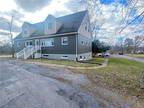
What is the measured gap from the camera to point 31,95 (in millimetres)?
5121

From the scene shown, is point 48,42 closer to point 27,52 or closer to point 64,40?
point 64,40

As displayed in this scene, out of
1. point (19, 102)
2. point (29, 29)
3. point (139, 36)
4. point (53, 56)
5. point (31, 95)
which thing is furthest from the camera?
point (29, 29)

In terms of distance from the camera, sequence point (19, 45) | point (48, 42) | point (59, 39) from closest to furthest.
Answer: point (59, 39), point (48, 42), point (19, 45)

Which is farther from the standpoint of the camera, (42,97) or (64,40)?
(64,40)

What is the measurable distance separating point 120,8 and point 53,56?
1618cm

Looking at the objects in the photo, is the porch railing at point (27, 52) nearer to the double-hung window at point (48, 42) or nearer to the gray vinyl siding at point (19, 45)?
the double-hung window at point (48, 42)

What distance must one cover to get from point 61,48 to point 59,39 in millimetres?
1454

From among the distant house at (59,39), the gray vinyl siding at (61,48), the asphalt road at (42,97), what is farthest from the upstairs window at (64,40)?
the asphalt road at (42,97)

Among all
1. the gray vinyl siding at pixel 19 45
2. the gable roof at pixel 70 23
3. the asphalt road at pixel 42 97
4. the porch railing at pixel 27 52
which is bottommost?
the asphalt road at pixel 42 97

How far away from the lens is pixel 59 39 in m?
20.2

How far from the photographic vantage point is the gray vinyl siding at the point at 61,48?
18.7 m

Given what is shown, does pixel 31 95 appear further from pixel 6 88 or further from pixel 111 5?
pixel 111 5

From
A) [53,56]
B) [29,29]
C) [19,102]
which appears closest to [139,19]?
[19,102]

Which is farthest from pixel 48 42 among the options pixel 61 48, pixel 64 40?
pixel 64 40
